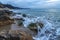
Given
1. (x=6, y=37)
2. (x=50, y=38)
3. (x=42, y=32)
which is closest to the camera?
(x=6, y=37)

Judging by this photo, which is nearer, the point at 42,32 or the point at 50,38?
the point at 50,38

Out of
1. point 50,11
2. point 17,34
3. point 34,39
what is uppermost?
point 17,34

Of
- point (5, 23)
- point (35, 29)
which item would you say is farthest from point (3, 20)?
point (35, 29)

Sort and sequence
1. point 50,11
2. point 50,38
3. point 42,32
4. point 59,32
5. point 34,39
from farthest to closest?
point 50,11 < point 59,32 < point 42,32 < point 50,38 < point 34,39

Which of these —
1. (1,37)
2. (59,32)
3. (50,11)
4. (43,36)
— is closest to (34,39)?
(43,36)

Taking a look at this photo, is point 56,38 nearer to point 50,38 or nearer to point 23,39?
point 50,38

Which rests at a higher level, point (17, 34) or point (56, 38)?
point (17, 34)

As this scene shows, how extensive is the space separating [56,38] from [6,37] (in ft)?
11.7

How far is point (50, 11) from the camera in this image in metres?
24.6

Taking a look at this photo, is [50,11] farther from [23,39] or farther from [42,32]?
[23,39]

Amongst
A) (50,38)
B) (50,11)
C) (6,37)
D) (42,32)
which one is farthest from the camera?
(50,11)

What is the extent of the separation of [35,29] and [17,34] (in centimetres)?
264

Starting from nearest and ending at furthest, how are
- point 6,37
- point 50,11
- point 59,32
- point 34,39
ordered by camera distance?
point 6,37 → point 34,39 → point 59,32 → point 50,11

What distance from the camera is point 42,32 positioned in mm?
11078
